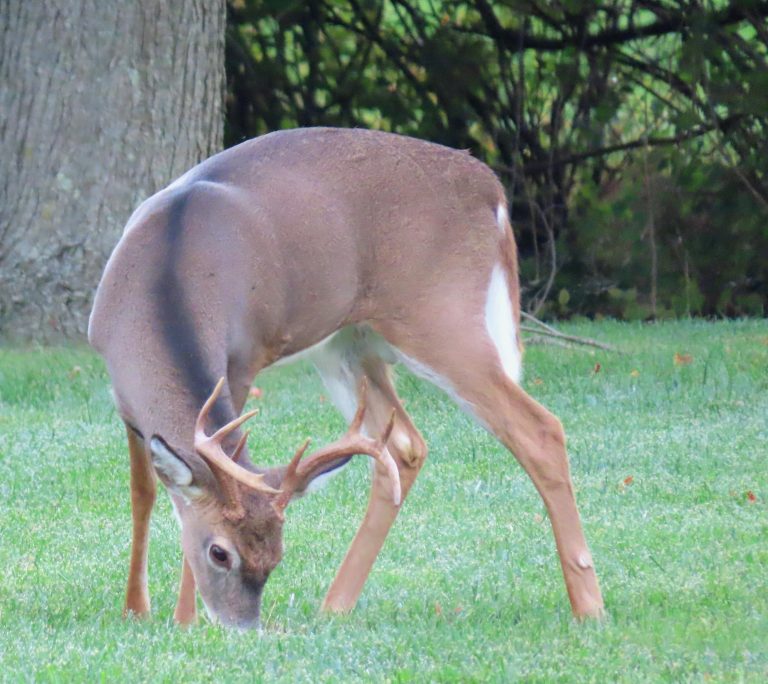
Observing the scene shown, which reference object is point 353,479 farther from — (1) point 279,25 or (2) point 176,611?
(1) point 279,25

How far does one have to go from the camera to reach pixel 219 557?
194 inches

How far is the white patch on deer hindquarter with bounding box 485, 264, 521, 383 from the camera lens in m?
5.57

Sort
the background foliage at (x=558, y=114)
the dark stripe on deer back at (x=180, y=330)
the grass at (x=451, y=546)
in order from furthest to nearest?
the background foliage at (x=558, y=114) < the dark stripe on deer back at (x=180, y=330) < the grass at (x=451, y=546)

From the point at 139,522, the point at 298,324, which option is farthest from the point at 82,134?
the point at 298,324

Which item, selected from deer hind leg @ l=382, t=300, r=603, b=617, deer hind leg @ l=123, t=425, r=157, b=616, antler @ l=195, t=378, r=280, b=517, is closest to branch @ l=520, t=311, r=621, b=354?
deer hind leg @ l=382, t=300, r=603, b=617

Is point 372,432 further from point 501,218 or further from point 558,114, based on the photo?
point 558,114

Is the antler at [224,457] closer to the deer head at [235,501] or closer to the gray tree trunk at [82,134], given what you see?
the deer head at [235,501]

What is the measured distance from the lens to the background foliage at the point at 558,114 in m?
13.9

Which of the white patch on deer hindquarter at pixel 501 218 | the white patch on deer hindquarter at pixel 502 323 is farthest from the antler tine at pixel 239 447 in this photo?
the white patch on deer hindquarter at pixel 501 218

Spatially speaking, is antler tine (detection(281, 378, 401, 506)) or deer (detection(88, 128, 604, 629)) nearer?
antler tine (detection(281, 378, 401, 506))

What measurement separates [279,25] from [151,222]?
9183 millimetres

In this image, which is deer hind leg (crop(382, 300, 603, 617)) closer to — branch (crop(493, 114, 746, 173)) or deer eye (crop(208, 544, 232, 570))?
deer eye (crop(208, 544, 232, 570))

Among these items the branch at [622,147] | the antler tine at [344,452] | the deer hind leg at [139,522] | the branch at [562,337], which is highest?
the antler tine at [344,452]

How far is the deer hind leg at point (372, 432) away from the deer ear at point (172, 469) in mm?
938
